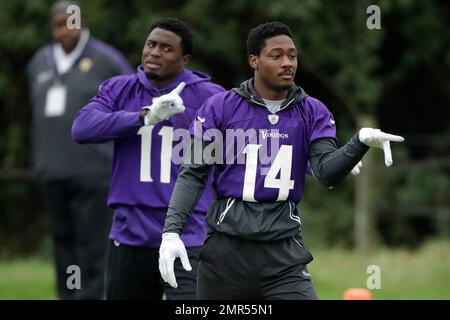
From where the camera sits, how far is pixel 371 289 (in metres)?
10.6

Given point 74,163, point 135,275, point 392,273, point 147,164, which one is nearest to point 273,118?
point 147,164

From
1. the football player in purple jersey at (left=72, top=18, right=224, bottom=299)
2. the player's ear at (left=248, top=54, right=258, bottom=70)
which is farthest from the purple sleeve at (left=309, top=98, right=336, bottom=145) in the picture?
the football player in purple jersey at (left=72, top=18, right=224, bottom=299)

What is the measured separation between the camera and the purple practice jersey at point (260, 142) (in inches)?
227

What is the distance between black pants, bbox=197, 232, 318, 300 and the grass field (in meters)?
4.39

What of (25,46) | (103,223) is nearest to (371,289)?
(103,223)

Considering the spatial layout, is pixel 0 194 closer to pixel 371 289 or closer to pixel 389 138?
pixel 371 289

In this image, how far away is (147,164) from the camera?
6770mm

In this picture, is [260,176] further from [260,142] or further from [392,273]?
[392,273]

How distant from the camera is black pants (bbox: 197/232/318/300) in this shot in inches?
223

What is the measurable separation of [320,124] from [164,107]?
99 cm

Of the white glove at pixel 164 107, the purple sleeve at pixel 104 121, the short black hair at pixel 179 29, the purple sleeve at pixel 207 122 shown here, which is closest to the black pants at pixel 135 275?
the purple sleeve at pixel 104 121

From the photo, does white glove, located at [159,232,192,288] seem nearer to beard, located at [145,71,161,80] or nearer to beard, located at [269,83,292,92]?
beard, located at [269,83,292,92]

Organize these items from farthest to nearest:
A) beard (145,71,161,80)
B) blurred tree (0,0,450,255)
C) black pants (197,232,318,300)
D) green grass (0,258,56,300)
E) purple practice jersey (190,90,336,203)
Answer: blurred tree (0,0,450,255), green grass (0,258,56,300), beard (145,71,161,80), purple practice jersey (190,90,336,203), black pants (197,232,318,300)
